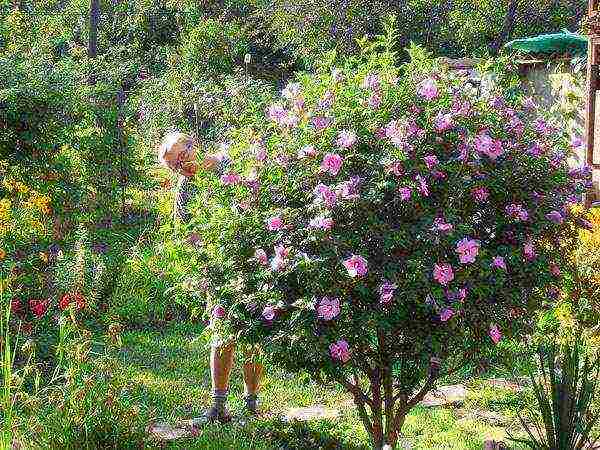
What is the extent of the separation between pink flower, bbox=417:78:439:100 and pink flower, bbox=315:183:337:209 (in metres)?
0.61

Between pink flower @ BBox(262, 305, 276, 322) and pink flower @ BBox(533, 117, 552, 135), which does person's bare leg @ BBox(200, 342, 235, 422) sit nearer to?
pink flower @ BBox(262, 305, 276, 322)

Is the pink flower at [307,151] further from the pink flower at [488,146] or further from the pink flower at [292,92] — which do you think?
the pink flower at [488,146]

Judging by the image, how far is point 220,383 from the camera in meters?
5.04

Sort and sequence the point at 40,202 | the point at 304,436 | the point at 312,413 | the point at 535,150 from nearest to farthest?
the point at 535,150 < the point at 304,436 < the point at 312,413 < the point at 40,202

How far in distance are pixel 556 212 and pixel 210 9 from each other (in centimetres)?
1411

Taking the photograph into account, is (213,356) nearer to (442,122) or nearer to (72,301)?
(72,301)

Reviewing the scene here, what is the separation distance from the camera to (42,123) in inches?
286

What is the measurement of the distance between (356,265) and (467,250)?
1.51 ft

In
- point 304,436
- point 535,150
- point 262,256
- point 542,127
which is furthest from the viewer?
point 304,436

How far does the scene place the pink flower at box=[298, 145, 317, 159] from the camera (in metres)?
3.64

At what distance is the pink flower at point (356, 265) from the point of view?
3.43 metres

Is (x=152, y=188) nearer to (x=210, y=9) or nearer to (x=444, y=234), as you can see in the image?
(x=444, y=234)

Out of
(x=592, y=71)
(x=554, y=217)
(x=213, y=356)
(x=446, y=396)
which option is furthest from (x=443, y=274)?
(x=592, y=71)

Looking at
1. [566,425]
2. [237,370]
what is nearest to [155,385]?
[237,370]
